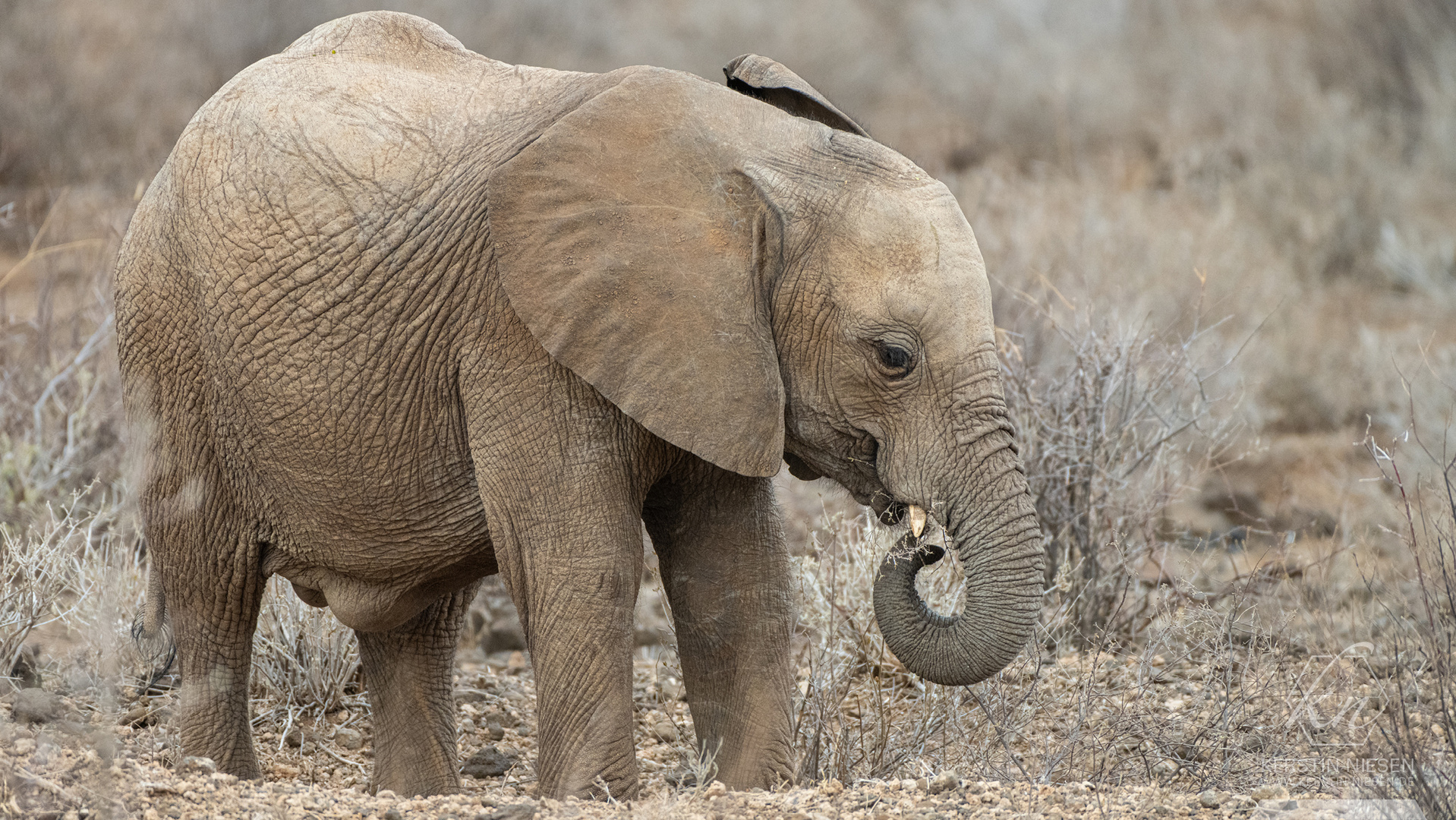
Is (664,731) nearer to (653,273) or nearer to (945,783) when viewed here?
(945,783)

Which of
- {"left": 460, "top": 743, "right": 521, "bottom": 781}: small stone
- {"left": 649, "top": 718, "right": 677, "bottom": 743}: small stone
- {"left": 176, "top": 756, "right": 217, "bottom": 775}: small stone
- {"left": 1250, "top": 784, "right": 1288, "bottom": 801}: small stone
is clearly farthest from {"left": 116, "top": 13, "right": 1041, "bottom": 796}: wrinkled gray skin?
{"left": 649, "top": 718, "right": 677, "bottom": 743}: small stone

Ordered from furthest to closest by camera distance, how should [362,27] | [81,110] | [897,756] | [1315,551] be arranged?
[81,110], [1315,551], [897,756], [362,27]

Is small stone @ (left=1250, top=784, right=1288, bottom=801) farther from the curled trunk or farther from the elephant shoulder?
the elephant shoulder

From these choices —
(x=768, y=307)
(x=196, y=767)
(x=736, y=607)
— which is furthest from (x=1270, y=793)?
(x=196, y=767)

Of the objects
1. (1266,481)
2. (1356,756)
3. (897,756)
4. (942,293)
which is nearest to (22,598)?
(897,756)

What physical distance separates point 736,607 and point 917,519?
2.52 feet

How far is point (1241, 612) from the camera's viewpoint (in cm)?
603

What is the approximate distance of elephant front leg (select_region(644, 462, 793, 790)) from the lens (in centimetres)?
451

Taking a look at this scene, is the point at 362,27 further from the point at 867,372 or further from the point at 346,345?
the point at 867,372

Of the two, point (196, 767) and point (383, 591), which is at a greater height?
point (383, 591)

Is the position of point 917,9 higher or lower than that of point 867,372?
higher

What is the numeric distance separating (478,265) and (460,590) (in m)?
1.70

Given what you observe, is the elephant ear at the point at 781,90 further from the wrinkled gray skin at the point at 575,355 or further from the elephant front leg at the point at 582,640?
the elephant front leg at the point at 582,640

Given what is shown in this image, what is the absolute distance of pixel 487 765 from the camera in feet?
19.2
